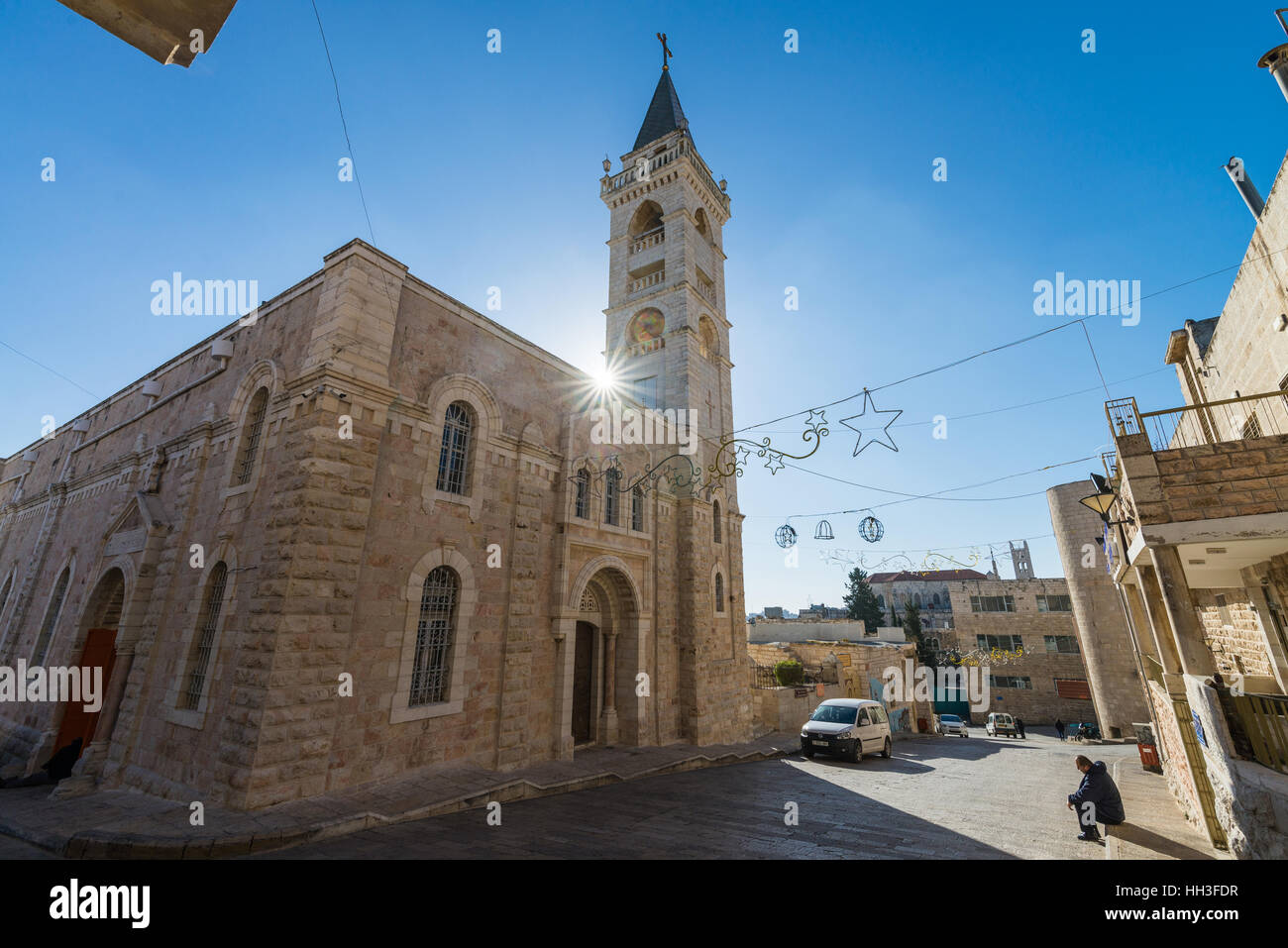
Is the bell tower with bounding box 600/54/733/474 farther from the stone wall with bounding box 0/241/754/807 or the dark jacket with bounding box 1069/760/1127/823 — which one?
the dark jacket with bounding box 1069/760/1127/823

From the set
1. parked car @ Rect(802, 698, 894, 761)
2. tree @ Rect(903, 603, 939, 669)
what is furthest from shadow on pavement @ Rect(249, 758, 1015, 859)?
tree @ Rect(903, 603, 939, 669)

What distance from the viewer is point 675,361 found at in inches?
729

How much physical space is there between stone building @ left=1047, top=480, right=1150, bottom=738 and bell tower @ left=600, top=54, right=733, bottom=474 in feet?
68.7

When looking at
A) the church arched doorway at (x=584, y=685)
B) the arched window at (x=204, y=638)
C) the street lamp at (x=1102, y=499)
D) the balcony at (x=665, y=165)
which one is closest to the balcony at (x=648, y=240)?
the balcony at (x=665, y=165)

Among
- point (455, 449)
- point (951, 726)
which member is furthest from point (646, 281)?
point (951, 726)

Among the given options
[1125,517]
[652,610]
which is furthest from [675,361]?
[1125,517]

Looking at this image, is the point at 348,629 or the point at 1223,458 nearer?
the point at 1223,458

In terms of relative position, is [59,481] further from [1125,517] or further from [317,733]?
[1125,517]

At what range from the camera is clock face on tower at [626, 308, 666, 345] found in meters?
19.7

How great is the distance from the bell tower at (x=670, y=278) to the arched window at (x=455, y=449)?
28.0 ft

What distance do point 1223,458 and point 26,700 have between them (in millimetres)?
24762

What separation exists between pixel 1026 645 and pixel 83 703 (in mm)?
46174
